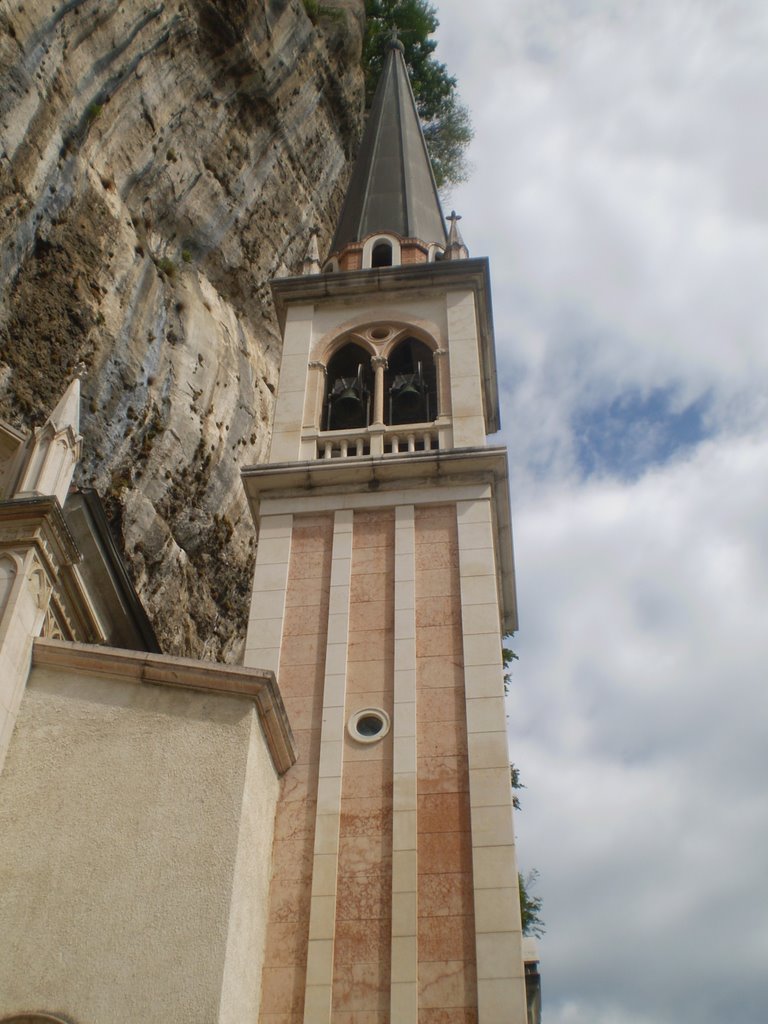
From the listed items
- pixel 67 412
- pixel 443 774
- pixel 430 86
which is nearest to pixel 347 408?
pixel 67 412

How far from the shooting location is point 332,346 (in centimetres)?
1608

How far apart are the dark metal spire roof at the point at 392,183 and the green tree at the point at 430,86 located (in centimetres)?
1195

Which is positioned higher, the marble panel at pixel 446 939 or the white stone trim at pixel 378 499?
the white stone trim at pixel 378 499

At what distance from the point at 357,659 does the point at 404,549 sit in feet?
5.33

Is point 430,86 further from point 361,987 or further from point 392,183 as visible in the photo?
point 361,987

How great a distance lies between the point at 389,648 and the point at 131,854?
4.13 metres

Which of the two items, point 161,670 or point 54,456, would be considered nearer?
point 161,670

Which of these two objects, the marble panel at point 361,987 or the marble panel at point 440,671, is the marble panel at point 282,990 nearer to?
the marble panel at point 361,987

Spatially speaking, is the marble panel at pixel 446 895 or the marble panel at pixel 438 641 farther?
the marble panel at pixel 438 641

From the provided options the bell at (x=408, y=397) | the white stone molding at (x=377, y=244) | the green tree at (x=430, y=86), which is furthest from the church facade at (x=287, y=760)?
the green tree at (x=430, y=86)

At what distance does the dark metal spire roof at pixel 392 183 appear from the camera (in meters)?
19.7

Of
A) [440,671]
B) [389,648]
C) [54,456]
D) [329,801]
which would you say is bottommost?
[329,801]

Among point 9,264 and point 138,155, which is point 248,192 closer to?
point 138,155

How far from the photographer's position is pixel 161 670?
30.8ft
